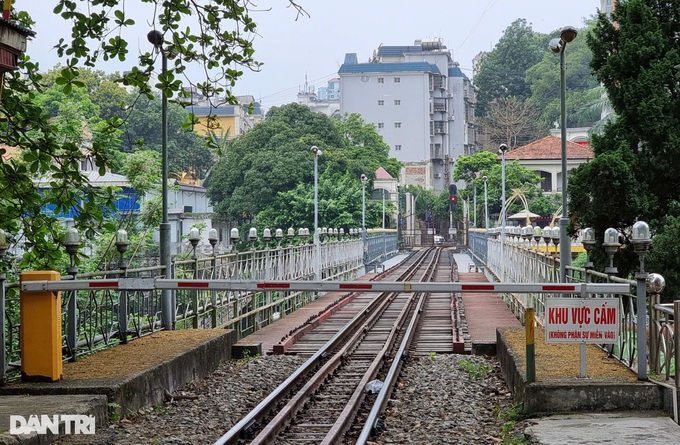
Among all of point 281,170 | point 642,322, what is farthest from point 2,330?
point 281,170

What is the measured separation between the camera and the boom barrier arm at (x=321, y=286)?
31.3 ft

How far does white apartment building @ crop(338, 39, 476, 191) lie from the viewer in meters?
109

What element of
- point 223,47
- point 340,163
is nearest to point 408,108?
point 340,163

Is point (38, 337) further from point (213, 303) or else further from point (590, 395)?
point (213, 303)

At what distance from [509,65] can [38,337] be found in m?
118

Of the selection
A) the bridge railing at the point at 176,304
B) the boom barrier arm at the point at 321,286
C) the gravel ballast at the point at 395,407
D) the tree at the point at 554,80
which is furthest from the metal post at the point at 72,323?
the tree at the point at 554,80

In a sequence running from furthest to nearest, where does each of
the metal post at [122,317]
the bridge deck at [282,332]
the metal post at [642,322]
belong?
the bridge deck at [282,332] < the metal post at [122,317] < the metal post at [642,322]

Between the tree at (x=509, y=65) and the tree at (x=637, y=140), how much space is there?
10632 centimetres

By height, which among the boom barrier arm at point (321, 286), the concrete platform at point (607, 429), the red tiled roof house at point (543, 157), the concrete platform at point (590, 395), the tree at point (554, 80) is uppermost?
the tree at point (554, 80)

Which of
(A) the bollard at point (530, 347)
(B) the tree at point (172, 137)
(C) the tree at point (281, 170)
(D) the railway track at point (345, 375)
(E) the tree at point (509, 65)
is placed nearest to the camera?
(A) the bollard at point (530, 347)

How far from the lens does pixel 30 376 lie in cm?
953

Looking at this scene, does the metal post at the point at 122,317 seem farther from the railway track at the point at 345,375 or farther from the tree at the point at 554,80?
the tree at the point at 554,80

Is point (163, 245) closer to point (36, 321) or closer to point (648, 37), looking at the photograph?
point (36, 321)

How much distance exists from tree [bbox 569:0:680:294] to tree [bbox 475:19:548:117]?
4186 inches
